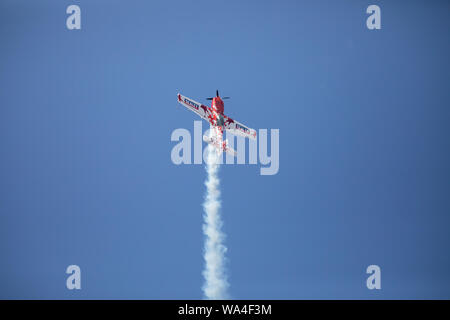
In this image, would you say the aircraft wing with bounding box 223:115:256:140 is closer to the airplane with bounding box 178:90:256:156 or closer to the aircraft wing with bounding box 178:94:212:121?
the airplane with bounding box 178:90:256:156

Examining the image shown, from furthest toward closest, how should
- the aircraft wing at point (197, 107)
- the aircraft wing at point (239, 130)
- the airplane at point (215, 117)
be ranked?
the aircraft wing at point (239, 130) → the airplane at point (215, 117) → the aircraft wing at point (197, 107)

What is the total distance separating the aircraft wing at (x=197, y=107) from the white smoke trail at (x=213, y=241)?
2.66 meters

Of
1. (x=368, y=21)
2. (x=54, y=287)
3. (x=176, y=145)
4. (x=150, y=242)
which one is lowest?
(x=54, y=287)

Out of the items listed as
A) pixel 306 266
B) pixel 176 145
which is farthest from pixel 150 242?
pixel 176 145

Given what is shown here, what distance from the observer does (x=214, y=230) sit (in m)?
45.7

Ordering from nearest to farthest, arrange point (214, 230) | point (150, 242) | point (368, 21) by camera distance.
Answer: point (368, 21) → point (214, 230) → point (150, 242)

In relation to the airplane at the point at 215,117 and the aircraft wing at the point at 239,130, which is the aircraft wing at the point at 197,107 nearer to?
the airplane at the point at 215,117

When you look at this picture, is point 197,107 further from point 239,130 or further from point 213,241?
point 213,241

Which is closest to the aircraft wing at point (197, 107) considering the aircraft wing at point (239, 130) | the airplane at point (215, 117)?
the airplane at point (215, 117)

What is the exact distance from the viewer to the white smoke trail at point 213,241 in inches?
1682

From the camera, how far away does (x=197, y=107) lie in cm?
4269

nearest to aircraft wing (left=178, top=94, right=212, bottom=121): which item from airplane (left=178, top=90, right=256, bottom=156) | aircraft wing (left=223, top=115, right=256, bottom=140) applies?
airplane (left=178, top=90, right=256, bottom=156)
